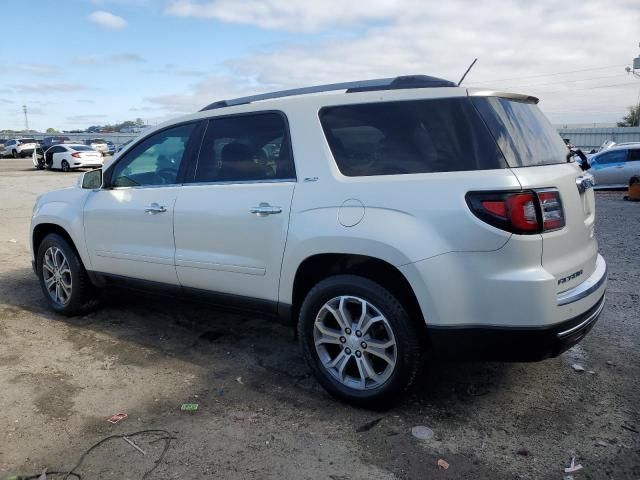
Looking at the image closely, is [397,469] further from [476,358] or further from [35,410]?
[35,410]

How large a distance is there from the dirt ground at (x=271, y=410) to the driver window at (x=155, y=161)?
1314 mm

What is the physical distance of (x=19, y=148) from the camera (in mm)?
42719

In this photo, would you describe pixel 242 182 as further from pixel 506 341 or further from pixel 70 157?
pixel 70 157

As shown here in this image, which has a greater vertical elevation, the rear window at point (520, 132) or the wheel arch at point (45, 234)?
the rear window at point (520, 132)

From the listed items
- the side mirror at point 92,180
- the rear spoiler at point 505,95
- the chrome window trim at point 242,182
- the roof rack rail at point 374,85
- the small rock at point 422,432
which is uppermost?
the roof rack rail at point 374,85

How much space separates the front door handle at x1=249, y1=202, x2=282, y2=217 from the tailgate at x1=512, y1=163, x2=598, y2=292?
1440 mm

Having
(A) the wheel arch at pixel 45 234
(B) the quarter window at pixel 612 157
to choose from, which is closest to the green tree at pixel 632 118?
(B) the quarter window at pixel 612 157

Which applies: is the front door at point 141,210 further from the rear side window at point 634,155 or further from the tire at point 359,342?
the rear side window at point 634,155

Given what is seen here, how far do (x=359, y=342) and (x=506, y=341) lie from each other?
2.76ft

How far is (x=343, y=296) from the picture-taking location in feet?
10.5

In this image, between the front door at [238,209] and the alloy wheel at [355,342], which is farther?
the front door at [238,209]

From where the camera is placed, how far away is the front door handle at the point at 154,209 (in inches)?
161

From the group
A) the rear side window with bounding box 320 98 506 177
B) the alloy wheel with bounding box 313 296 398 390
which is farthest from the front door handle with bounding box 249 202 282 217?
the alloy wheel with bounding box 313 296 398 390

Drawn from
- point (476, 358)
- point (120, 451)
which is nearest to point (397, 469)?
point (476, 358)
